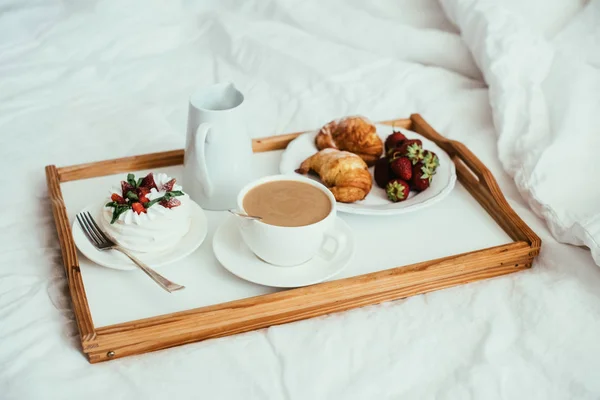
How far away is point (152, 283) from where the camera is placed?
0.89m

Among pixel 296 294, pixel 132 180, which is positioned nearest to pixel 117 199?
pixel 132 180

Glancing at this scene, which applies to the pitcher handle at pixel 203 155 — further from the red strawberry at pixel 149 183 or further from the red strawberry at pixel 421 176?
the red strawberry at pixel 421 176

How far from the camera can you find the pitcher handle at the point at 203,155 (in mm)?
977

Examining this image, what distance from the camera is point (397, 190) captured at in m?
1.05

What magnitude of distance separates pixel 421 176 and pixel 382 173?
0.20 ft

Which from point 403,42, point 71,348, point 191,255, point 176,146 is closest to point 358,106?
point 403,42

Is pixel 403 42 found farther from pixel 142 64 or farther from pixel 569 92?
pixel 142 64

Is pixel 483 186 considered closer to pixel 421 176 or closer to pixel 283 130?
pixel 421 176

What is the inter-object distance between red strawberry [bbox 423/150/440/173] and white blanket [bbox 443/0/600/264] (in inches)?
5.9

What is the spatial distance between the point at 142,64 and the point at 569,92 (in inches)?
36.5

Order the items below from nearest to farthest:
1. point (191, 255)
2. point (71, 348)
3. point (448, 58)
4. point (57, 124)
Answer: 1. point (71, 348)
2. point (191, 255)
3. point (57, 124)
4. point (448, 58)

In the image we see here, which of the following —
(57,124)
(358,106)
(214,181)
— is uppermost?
(214,181)

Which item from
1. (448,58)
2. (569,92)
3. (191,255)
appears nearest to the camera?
(191,255)

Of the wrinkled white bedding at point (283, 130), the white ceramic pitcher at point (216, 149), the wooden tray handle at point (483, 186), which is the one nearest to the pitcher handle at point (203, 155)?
the white ceramic pitcher at point (216, 149)
